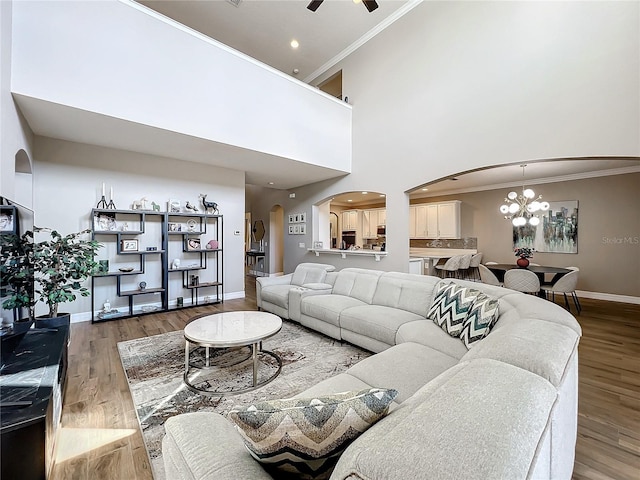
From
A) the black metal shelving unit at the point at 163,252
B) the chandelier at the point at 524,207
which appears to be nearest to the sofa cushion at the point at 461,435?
the black metal shelving unit at the point at 163,252

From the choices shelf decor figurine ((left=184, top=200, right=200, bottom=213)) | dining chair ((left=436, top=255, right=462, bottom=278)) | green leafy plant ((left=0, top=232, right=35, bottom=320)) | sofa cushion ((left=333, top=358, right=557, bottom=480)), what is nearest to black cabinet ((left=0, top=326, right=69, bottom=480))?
green leafy plant ((left=0, top=232, right=35, bottom=320))

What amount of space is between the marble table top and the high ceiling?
17.0 ft

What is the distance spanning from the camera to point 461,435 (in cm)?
61

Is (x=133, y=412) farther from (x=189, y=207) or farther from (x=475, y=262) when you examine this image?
(x=475, y=262)

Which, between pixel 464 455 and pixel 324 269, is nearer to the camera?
pixel 464 455

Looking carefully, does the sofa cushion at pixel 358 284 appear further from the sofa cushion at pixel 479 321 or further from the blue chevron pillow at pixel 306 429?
the blue chevron pillow at pixel 306 429

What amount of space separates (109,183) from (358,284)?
13.8 ft

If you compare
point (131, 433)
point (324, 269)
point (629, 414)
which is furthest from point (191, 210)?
point (629, 414)

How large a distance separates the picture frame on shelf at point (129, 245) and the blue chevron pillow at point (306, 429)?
476cm

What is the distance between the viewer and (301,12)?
511cm

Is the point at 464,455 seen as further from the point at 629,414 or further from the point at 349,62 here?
the point at 349,62

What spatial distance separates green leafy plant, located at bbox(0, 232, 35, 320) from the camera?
89.5 inches

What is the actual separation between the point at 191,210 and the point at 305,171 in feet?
7.72

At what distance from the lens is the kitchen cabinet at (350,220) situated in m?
10.4
